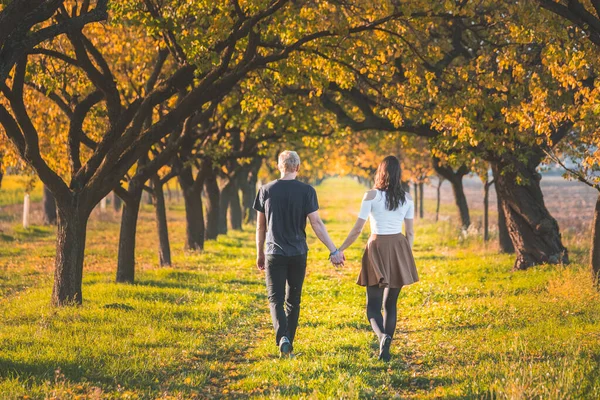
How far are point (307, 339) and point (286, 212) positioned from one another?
2636mm

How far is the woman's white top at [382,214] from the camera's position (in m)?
7.93

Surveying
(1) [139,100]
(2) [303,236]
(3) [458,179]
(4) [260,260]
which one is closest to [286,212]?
(2) [303,236]

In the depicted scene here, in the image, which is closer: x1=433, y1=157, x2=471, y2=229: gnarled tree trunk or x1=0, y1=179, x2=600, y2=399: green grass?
x1=0, y1=179, x2=600, y2=399: green grass

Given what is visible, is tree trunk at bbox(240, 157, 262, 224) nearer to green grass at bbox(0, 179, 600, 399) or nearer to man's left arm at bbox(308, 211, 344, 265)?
green grass at bbox(0, 179, 600, 399)

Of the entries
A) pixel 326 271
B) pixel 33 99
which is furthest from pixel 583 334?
pixel 33 99

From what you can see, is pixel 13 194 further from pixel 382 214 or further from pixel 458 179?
pixel 382 214

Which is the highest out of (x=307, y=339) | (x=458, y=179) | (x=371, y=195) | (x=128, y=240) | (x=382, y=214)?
(x=458, y=179)

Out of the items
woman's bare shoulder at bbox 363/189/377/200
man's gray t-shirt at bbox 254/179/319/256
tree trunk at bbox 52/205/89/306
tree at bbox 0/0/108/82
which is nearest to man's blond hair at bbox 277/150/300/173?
man's gray t-shirt at bbox 254/179/319/256

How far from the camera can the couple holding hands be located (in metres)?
7.93

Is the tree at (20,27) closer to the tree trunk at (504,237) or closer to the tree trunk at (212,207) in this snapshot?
the tree trunk at (504,237)

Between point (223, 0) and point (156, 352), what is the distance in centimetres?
622

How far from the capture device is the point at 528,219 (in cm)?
1636

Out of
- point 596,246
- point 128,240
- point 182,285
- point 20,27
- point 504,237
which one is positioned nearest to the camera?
point 20,27

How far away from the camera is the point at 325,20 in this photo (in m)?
13.7
